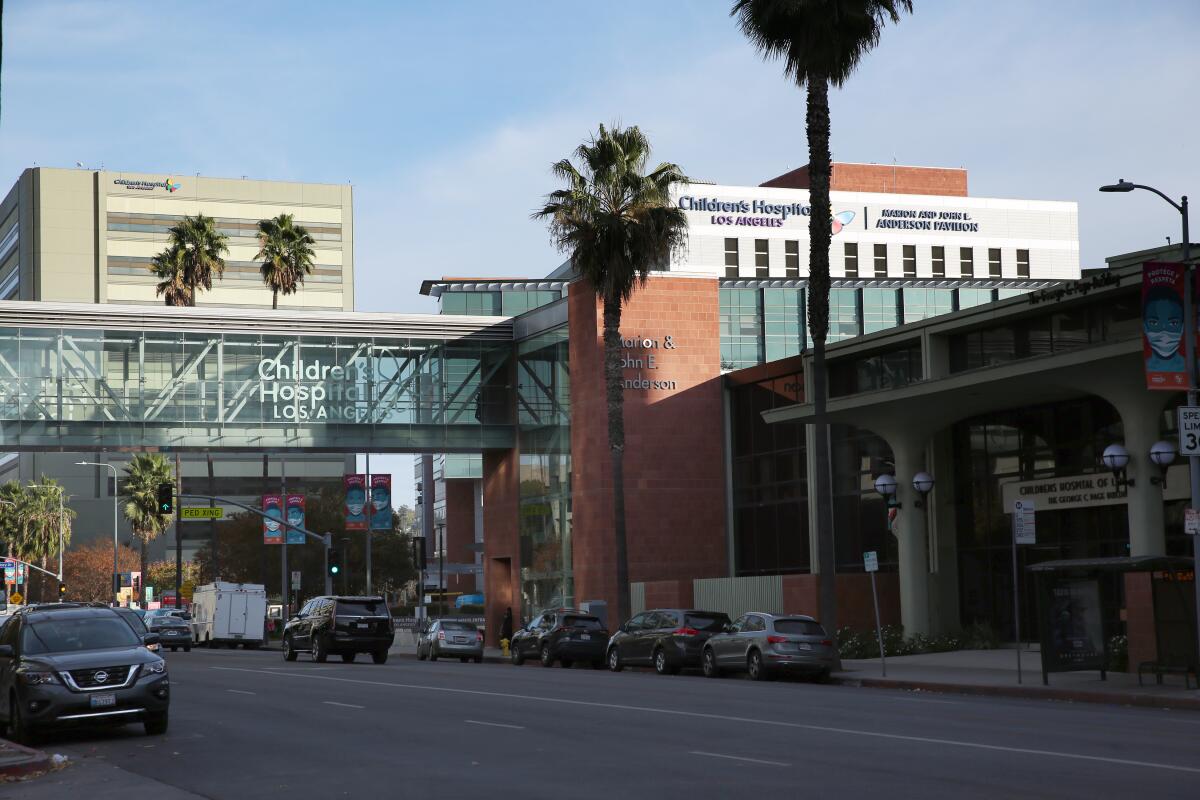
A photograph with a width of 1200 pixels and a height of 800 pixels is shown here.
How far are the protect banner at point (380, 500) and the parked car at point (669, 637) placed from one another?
78.8 feet

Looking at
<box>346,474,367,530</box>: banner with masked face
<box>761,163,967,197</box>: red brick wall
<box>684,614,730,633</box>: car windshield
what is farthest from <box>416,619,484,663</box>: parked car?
<box>761,163,967,197</box>: red brick wall

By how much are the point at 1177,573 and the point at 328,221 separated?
121m

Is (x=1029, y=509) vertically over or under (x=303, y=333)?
under

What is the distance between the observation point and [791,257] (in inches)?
3339

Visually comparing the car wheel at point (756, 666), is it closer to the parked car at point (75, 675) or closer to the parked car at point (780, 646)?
the parked car at point (780, 646)

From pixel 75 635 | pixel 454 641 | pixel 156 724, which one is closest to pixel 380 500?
pixel 454 641

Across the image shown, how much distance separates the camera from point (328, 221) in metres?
140

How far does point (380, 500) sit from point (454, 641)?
14354 mm

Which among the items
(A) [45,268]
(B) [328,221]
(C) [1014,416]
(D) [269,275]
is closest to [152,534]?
(D) [269,275]

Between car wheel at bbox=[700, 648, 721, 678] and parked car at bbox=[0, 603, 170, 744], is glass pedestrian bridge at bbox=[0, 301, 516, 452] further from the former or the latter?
parked car at bbox=[0, 603, 170, 744]

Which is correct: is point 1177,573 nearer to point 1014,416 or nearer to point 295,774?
point 1014,416

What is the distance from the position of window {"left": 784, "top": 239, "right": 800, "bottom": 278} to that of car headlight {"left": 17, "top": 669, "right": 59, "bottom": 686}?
68905mm

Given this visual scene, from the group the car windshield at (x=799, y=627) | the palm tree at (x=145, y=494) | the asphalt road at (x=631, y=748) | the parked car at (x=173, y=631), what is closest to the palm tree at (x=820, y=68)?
the car windshield at (x=799, y=627)

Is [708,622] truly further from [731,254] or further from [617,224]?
[731,254]
